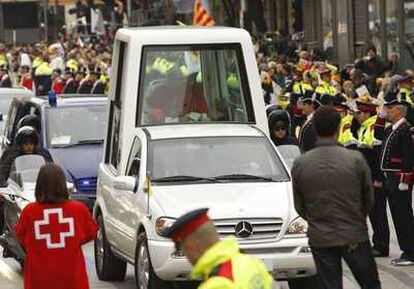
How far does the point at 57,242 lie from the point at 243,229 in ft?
9.08

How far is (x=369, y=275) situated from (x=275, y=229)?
7.40 ft

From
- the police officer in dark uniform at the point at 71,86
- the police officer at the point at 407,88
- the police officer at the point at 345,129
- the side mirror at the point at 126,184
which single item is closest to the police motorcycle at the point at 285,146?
the police officer at the point at 345,129

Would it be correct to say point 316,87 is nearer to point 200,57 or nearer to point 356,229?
point 200,57

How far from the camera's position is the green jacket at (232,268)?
17.1 feet

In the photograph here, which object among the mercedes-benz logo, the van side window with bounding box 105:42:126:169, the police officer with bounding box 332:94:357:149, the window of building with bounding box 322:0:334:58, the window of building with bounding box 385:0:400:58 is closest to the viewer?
the mercedes-benz logo

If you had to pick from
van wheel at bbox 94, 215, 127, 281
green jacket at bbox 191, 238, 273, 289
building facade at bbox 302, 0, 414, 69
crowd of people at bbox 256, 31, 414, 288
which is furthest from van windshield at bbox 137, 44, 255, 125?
building facade at bbox 302, 0, 414, 69

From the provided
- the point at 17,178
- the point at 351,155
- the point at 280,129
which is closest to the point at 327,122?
the point at 351,155

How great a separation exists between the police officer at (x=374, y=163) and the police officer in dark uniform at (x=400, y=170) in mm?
461

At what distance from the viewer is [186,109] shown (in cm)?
1476

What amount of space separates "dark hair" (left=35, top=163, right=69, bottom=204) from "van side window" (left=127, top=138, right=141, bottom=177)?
11.9 feet

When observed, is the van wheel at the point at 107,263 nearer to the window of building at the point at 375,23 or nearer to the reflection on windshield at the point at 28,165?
the reflection on windshield at the point at 28,165

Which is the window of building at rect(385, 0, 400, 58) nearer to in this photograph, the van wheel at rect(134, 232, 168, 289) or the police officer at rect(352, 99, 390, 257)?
the police officer at rect(352, 99, 390, 257)

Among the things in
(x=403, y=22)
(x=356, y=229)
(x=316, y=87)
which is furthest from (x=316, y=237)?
(x=403, y=22)

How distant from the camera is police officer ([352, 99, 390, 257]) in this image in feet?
47.8
